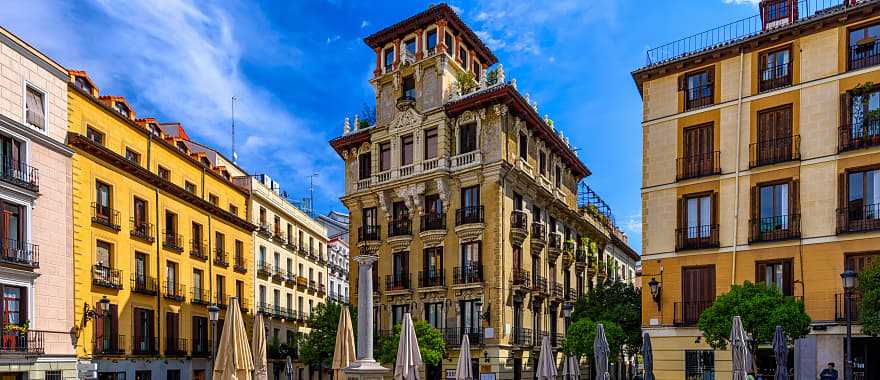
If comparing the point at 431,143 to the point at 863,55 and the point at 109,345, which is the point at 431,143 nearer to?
the point at 109,345

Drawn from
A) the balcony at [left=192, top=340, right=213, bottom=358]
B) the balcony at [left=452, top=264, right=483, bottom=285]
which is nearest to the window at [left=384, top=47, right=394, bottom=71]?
the balcony at [left=452, top=264, right=483, bottom=285]

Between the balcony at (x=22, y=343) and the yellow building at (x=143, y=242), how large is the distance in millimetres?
2709

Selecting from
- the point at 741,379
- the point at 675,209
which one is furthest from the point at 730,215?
the point at 741,379

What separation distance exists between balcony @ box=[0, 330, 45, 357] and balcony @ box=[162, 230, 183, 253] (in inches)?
380

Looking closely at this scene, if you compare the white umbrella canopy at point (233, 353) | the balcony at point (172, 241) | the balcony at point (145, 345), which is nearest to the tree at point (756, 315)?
the white umbrella canopy at point (233, 353)

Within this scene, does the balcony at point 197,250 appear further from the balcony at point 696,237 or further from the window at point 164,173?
the balcony at point 696,237

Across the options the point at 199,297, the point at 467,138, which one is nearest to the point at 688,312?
the point at 467,138

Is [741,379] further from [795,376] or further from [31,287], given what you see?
[31,287]

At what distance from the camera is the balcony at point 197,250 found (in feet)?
124

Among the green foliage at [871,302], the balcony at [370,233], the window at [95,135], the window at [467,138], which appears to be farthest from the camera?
the balcony at [370,233]

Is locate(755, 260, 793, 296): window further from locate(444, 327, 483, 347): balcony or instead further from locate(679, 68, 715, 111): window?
locate(444, 327, 483, 347): balcony

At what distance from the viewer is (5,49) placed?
2547cm

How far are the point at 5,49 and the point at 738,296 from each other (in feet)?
86.7

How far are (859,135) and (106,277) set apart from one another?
29.6m
